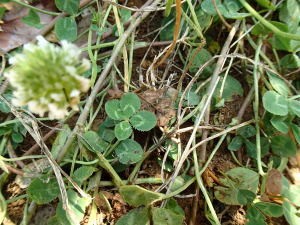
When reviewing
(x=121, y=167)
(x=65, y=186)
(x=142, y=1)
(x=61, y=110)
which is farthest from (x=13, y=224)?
(x=142, y=1)

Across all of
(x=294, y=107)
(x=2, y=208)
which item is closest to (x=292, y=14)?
(x=294, y=107)

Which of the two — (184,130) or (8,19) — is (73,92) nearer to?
(184,130)

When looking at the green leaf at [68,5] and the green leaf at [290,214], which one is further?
the green leaf at [68,5]

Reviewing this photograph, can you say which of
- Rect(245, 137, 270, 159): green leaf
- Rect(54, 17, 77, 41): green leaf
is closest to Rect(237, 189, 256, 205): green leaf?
Rect(245, 137, 270, 159): green leaf

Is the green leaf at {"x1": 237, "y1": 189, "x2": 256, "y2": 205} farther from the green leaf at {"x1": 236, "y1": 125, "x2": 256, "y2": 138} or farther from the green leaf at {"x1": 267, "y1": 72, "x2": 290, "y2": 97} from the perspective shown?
the green leaf at {"x1": 267, "y1": 72, "x2": 290, "y2": 97}

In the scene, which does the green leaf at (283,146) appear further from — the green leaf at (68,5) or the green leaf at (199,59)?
the green leaf at (68,5)

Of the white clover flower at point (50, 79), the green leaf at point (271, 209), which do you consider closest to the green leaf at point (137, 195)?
the green leaf at point (271, 209)
